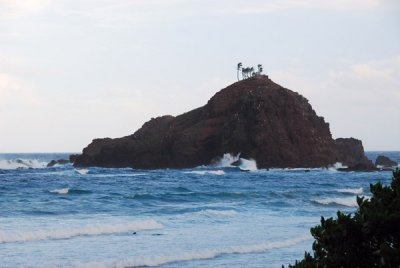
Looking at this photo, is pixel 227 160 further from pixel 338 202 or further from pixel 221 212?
pixel 221 212

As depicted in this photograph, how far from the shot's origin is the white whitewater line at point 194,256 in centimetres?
1866

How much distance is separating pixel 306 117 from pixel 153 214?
6465 cm

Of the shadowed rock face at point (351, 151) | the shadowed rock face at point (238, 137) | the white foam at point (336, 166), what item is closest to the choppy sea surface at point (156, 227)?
the shadowed rock face at point (238, 137)

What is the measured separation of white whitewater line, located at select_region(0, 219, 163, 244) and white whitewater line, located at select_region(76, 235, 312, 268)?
519cm

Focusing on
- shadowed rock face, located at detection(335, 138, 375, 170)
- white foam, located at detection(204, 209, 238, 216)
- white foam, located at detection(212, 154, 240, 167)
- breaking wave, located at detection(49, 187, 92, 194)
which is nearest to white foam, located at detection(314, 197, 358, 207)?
white foam, located at detection(204, 209, 238, 216)

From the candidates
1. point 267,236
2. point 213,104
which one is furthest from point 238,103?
point 267,236

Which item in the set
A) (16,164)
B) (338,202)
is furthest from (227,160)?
(338,202)

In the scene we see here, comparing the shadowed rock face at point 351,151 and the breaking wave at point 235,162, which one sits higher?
the shadowed rock face at point 351,151

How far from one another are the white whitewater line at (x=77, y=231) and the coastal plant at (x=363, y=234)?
1542cm

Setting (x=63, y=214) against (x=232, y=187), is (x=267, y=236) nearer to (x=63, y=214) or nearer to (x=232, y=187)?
(x=63, y=214)

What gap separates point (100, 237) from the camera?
79.4 feet

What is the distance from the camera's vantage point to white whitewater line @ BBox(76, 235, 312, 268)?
61.2 feet

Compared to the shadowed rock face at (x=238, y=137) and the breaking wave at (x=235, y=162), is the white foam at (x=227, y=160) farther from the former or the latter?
the shadowed rock face at (x=238, y=137)

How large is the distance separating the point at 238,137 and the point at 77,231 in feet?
219
